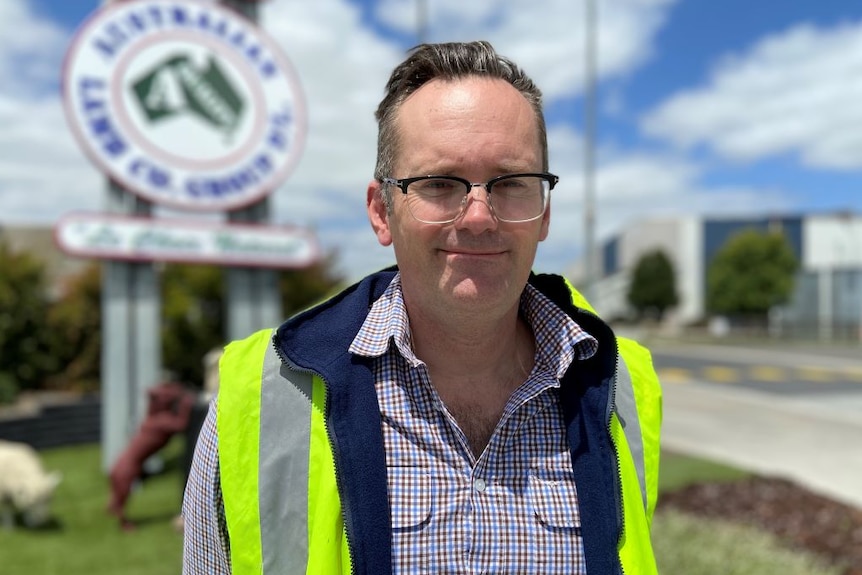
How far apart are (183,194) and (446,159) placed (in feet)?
22.6

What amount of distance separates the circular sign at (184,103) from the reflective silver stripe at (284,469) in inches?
266

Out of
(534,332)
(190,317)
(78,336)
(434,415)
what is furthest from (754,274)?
(434,415)

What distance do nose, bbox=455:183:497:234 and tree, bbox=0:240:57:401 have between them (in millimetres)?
10290

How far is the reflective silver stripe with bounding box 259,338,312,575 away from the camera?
128 centimetres

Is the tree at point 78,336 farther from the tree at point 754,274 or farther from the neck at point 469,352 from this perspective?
the tree at point 754,274

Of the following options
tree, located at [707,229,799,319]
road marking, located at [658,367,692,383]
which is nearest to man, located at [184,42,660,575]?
road marking, located at [658,367,692,383]

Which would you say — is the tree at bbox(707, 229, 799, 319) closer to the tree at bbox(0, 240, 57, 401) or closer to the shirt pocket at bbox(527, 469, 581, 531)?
the tree at bbox(0, 240, 57, 401)

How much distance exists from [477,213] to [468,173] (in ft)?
0.27

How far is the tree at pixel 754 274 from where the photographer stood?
44.9 meters

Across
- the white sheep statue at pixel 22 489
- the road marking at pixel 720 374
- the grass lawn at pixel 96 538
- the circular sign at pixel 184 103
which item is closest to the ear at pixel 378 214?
the grass lawn at pixel 96 538

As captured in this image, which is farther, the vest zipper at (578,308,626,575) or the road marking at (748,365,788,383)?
the road marking at (748,365,788,383)

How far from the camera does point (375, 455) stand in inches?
51.1

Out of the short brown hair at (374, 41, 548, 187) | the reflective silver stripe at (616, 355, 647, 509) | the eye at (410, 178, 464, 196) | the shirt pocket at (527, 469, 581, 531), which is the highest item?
the short brown hair at (374, 41, 548, 187)

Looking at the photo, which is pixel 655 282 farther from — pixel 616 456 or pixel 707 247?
pixel 616 456
